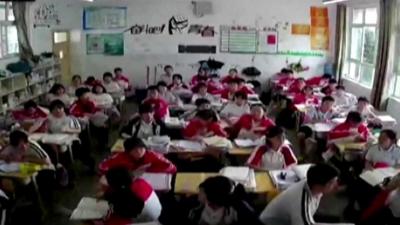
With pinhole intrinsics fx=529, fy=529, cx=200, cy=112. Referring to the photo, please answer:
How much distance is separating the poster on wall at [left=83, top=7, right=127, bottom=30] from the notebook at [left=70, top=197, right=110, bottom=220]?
469 inches

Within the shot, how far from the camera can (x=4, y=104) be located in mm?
10891

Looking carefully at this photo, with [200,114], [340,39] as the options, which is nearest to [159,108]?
[200,114]

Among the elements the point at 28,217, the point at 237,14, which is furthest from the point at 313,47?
the point at 28,217

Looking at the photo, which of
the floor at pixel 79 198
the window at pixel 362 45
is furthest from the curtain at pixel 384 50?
the floor at pixel 79 198

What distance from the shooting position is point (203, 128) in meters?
7.70

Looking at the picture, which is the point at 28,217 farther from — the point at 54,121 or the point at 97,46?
the point at 97,46

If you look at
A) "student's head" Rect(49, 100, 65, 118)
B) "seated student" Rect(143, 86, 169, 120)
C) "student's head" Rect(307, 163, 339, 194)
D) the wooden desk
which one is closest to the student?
"seated student" Rect(143, 86, 169, 120)

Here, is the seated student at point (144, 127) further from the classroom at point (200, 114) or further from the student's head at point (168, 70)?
the student's head at point (168, 70)

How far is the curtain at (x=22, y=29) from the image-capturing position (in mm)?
12422

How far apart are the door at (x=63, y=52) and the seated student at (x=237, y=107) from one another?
7.17 m

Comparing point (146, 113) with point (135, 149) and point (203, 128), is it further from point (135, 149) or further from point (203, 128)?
point (135, 149)

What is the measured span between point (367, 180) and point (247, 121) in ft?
9.04

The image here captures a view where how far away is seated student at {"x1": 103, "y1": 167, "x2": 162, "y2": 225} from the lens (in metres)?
4.37

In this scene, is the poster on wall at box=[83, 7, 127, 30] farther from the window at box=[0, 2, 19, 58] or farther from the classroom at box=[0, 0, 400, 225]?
the window at box=[0, 2, 19, 58]
